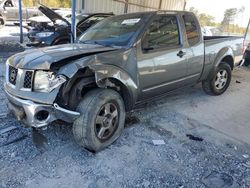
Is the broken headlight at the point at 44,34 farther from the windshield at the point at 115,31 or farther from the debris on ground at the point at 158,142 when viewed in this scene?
the debris on ground at the point at 158,142

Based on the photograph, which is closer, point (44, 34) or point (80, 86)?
point (80, 86)

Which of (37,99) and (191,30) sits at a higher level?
(191,30)

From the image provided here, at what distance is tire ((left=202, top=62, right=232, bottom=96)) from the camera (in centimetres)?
540

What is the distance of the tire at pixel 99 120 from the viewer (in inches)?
118

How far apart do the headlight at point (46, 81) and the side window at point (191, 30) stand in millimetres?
2581

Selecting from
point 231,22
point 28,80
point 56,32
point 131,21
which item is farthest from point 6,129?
point 231,22

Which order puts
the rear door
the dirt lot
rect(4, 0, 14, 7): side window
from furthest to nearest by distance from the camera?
rect(4, 0, 14, 7): side window → the rear door → the dirt lot

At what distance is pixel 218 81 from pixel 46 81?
13.1ft

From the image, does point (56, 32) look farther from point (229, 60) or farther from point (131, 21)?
point (229, 60)

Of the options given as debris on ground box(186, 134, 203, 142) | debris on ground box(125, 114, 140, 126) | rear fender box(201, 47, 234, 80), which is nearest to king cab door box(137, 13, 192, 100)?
debris on ground box(125, 114, 140, 126)

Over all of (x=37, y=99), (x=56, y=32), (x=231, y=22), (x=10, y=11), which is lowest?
(x=37, y=99)

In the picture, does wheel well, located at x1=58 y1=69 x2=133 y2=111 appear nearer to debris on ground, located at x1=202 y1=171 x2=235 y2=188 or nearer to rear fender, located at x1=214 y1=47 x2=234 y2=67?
debris on ground, located at x1=202 y1=171 x2=235 y2=188

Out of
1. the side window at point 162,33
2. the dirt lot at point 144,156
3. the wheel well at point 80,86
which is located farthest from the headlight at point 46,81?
the side window at point 162,33

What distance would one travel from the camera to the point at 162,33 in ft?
13.2
